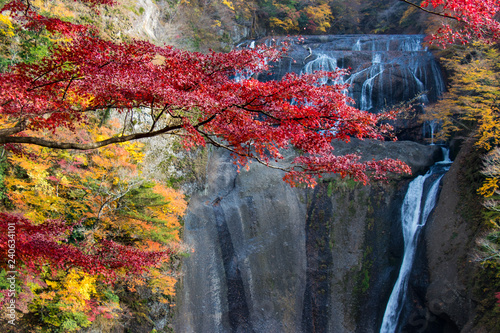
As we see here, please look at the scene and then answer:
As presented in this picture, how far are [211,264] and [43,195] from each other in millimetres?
7351

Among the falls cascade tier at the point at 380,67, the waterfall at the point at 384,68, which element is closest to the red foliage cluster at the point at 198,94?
the falls cascade tier at the point at 380,67

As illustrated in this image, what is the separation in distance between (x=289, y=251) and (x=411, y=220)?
588 cm

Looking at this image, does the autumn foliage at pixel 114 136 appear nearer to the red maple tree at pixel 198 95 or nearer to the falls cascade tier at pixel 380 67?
the red maple tree at pixel 198 95

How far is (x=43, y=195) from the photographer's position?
8125 millimetres

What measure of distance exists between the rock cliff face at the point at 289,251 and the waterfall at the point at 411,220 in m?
0.33

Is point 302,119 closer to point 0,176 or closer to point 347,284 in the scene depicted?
point 0,176

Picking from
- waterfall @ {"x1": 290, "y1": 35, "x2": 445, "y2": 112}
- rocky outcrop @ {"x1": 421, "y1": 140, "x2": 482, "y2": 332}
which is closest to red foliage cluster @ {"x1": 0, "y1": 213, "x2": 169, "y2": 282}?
rocky outcrop @ {"x1": 421, "y1": 140, "x2": 482, "y2": 332}

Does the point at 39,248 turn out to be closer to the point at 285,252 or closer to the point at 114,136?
the point at 114,136

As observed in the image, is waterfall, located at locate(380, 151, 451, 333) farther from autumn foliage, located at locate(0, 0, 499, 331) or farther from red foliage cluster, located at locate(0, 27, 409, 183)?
red foliage cluster, located at locate(0, 27, 409, 183)

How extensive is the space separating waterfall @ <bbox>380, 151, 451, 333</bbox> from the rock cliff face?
1.09 ft

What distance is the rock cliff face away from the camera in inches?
504

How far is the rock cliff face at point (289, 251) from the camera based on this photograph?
12.8 metres

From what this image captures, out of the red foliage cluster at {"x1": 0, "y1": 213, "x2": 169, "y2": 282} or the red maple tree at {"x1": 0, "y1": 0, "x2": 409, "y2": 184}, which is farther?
the red foliage cluster at {"x1": 0, "y1": 213, "x2": 169, "y2": 282}

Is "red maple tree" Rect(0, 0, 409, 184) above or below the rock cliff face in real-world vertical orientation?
above
